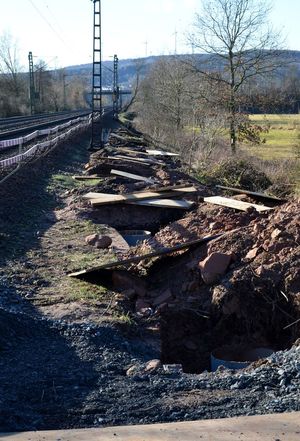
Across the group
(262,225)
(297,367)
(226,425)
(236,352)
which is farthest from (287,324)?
(226,425)

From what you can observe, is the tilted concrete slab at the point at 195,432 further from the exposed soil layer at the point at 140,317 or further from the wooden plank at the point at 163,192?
the wooden plank at the point at 163,192

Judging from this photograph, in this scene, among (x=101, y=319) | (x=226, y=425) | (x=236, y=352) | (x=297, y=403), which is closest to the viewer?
(x=226, y=425)

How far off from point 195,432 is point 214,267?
4.79 meters

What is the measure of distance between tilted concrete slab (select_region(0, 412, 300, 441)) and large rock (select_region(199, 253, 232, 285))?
446cm

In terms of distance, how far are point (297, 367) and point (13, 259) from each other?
5.75 meters

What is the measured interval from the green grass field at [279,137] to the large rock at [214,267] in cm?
1870

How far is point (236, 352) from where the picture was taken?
819 centimetres

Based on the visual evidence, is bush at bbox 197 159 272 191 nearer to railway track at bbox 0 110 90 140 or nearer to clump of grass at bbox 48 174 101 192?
clump of grass at bbox 48 174 101 192

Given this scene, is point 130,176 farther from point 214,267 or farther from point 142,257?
point 214,267

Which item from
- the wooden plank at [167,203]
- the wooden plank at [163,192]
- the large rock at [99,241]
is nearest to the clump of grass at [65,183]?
the wooden plank at [163,192]

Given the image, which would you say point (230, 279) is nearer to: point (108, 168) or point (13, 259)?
point (13, 259)

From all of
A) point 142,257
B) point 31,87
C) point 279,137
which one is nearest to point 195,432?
point 142,257

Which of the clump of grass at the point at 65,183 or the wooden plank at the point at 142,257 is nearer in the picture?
the wooden plank at the point at 142,257

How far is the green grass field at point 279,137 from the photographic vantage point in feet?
98.3
